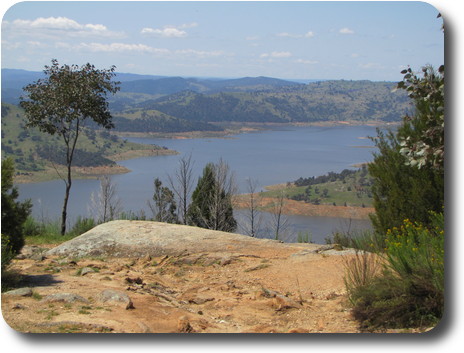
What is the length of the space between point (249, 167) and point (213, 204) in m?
45.5

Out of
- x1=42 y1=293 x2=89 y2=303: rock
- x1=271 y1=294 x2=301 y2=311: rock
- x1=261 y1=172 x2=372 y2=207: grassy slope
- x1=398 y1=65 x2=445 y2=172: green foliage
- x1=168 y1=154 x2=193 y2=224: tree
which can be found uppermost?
x1=398 y1=65 x2=445 y2=172: green foliage

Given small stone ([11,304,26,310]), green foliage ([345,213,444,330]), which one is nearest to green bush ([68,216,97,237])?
small stone ([11,304,26,310])

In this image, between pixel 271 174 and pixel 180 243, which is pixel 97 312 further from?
pixel 271 174

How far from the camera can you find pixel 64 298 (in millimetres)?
5500

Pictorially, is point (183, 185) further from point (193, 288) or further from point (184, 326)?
point (184, 326)

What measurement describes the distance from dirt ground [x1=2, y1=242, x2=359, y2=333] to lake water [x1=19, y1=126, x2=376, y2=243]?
419 inches

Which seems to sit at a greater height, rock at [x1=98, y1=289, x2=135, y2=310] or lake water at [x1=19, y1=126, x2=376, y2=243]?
rock at [x1=98, y1=289, x2=135, y2=310]

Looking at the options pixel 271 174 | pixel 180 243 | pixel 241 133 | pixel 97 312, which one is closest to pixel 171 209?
pixel 180 243

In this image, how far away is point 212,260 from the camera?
8.31 metres

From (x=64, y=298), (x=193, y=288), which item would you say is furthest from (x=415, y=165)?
(x=64, y=298)

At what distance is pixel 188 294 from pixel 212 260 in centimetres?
166

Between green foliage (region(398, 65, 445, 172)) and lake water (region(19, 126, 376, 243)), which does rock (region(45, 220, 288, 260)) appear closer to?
green foliage (region(398, 65, 445, 172))

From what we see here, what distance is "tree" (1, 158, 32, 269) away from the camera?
20.9 ft

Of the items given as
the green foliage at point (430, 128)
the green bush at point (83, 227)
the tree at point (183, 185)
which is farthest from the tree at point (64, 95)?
the green foliage at point (430, 128)
